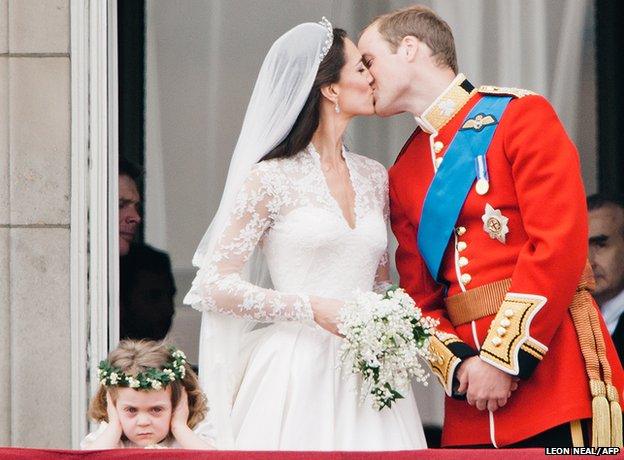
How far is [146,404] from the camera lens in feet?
14.3

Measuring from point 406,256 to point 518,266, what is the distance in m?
0.51

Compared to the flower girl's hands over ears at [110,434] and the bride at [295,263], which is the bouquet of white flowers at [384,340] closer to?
the bride at [295,263]

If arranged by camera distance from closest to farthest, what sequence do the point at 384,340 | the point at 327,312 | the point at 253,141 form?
the point at 384,340 < the point at 327,312 < the point at 253,141

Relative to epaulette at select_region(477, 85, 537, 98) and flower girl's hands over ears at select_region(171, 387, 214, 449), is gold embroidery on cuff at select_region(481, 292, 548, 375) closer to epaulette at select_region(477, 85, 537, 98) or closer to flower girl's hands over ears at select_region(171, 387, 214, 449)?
epaulette at select_region(477, 85, 537, 98)

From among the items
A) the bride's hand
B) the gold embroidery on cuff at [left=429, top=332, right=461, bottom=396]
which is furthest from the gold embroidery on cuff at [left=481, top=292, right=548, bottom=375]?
the bride's hand

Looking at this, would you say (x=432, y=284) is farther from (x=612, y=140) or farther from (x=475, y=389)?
(x=612, y=140)

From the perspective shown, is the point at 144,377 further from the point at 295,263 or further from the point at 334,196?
the point at 334,196

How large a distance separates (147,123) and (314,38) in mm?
1166

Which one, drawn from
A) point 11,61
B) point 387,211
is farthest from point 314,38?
point 11,61

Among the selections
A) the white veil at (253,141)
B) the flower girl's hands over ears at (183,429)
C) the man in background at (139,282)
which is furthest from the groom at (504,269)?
the man in background at (139,282)

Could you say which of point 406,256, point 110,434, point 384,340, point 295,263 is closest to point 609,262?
point 406,256

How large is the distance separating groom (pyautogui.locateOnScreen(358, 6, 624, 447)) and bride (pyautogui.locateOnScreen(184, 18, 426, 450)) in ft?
0.61

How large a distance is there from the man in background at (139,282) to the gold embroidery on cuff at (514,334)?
169cm

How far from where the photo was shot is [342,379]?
459 centimetres
